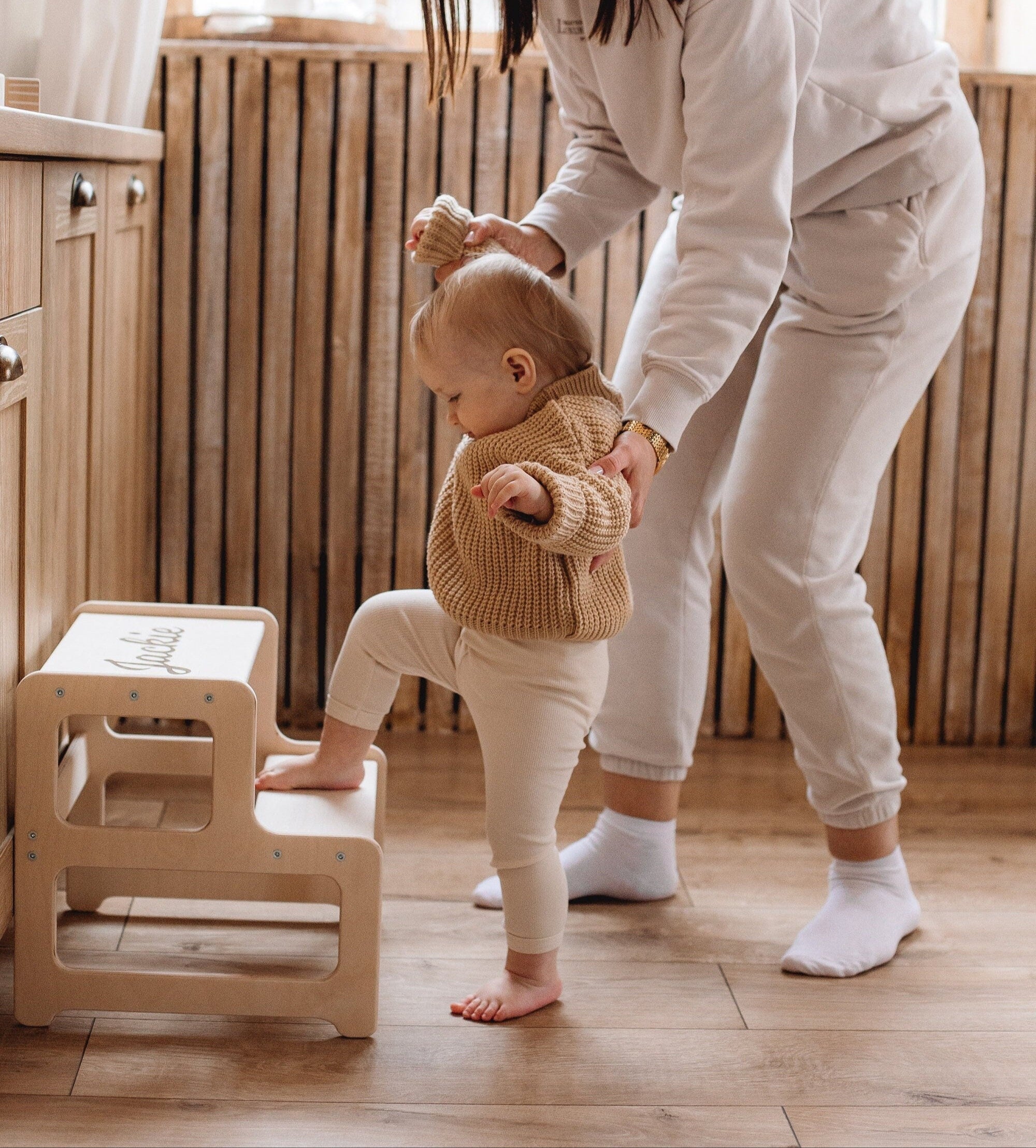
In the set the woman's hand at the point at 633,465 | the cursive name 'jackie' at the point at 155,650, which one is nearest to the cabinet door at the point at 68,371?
the cursive name 'jackie' at the point at 155,650

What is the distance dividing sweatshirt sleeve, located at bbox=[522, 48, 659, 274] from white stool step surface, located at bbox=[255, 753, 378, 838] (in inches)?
25.1

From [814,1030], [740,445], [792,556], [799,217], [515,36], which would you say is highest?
[515,36]

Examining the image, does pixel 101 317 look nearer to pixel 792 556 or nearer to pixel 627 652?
pixel 627 652

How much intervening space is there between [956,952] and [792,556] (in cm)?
51

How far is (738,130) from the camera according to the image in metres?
1.31

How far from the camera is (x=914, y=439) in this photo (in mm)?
2322

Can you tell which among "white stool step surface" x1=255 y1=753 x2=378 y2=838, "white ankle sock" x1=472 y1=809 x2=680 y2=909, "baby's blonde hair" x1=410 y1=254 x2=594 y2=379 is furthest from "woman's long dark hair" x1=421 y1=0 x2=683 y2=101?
"white ankle sock" x1=472 y1=809 x2=680 y2=909

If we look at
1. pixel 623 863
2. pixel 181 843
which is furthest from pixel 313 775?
pixel 623 863

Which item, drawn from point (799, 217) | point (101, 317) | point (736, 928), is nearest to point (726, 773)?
point (736, 928)

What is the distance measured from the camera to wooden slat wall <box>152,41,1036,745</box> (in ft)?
7.26

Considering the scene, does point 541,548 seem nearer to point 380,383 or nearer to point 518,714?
point 518,714

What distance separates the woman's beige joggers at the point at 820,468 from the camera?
153 centimetres

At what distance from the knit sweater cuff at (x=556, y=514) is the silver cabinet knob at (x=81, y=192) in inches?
27.6

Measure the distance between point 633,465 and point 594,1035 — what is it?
573mm
